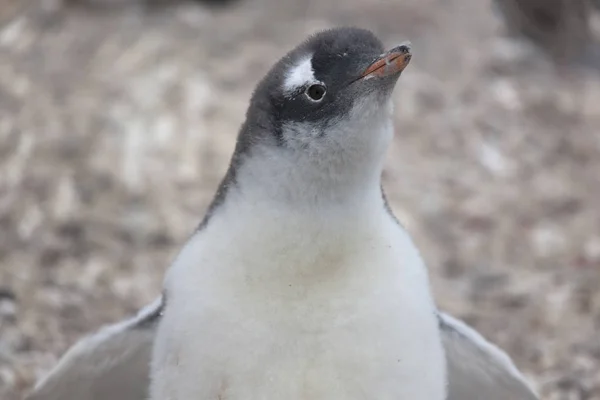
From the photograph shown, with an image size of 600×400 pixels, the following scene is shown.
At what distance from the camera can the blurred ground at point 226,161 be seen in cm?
328

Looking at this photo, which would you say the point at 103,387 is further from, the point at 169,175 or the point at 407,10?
the point at 407,10

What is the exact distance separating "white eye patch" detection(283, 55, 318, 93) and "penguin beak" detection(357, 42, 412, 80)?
0.09m

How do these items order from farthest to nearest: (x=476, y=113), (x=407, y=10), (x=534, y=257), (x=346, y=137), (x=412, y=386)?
(x=407, y=10), (x=476, y=113), (x=534, y=257), (x=412, y=386), (x=346, y=137)

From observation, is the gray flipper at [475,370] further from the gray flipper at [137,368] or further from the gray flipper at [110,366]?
the gray flipper at [110,366]

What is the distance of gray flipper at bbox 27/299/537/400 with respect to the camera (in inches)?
81.0

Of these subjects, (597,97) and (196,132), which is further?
(597,97)

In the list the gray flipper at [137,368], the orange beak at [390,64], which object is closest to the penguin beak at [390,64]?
the orange beak at [390,64]

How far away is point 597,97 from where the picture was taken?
509 centimetres

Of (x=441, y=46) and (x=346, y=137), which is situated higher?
Result: (x=346, y=137)

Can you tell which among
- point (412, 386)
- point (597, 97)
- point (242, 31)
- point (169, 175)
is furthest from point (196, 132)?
point (412, 386)

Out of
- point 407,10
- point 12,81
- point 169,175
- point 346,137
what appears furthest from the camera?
point 407,10

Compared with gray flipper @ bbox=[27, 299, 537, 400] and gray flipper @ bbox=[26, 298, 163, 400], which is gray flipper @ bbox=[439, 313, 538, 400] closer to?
gray flipper @ bbox=[27, 299, 537, 400]

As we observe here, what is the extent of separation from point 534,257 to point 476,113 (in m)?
1.23

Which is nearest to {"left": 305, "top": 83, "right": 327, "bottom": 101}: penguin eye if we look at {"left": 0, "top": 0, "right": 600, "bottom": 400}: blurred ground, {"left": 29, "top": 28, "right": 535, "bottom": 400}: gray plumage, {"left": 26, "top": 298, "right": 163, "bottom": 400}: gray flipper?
{"left": 29, "top": 28, "right": 535, "bottom": 400}: gray plumage
